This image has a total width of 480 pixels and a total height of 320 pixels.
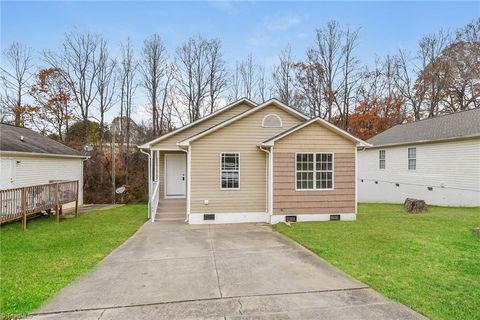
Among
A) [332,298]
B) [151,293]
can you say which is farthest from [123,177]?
[332,298]

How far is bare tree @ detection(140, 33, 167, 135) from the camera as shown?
2500 cm

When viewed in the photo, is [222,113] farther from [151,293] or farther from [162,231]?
[151,293]

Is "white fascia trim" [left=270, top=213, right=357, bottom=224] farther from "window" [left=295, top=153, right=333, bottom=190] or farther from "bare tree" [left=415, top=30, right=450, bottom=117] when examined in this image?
"bare tree" [left=415, top=30, right=450, bottom=117]

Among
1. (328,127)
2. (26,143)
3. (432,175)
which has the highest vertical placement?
(328,127)

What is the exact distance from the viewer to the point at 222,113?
13742 mm

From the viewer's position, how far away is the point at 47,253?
6941 mm

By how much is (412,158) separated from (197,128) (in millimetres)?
13260

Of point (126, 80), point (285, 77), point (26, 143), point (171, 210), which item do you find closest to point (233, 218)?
point (171, 210)

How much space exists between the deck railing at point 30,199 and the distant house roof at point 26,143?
244cm

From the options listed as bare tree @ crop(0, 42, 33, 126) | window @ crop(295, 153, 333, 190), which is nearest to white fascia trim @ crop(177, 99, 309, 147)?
window @ crop(295, 153, 333, 190)

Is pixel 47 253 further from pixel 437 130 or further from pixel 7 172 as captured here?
pixel 437 130

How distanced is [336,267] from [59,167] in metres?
15.9

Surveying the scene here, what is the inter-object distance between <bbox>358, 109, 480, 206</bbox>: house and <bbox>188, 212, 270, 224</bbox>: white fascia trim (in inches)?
214

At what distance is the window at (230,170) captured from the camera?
11320mm
